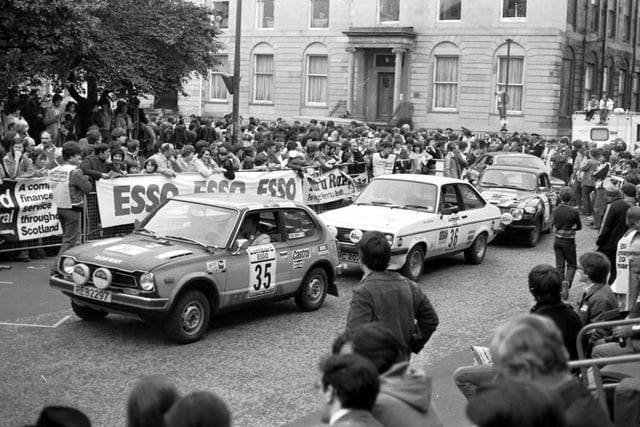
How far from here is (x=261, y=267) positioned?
35.1ft

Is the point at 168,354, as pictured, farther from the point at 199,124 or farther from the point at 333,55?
the point at 333,55

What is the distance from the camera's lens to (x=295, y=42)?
46.6m

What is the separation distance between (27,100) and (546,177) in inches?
472

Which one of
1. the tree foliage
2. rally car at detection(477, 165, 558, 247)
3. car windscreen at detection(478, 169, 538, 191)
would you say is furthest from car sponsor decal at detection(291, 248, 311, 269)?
the tree foliage

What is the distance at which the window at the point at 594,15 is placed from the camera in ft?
149

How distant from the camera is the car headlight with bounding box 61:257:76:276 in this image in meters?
9.89

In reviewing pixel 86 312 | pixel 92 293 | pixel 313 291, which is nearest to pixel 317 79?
pixel 313 291

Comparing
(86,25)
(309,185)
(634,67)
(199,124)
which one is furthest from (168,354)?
(634,67)

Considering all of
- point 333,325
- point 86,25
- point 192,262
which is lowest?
point 333,325

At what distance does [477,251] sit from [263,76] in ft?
111

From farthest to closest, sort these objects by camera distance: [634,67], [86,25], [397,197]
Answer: [634,67]
[86,25]
[397,197]

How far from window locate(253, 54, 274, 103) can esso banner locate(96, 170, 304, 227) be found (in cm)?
3115

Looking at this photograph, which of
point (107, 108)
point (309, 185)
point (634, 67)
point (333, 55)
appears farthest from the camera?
point (634, 67)

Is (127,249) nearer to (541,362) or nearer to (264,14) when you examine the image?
(541,362)
